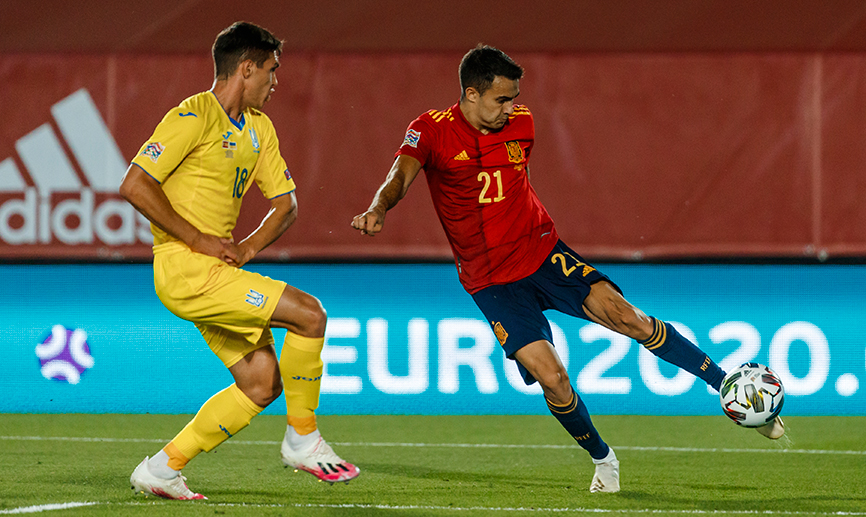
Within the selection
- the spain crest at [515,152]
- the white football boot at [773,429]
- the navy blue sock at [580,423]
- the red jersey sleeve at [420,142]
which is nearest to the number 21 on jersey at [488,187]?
the spain crest at [515,152]

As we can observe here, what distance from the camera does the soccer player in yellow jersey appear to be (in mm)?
4125

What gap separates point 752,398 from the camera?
4.66m

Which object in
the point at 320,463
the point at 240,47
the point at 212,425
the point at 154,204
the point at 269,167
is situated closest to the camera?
the point at 154,204

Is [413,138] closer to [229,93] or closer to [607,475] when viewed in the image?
[229,93]

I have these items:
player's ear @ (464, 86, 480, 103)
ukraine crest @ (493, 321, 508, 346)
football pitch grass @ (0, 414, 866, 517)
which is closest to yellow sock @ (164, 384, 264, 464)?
football pitch grass @ (0, 414, 866, 517)

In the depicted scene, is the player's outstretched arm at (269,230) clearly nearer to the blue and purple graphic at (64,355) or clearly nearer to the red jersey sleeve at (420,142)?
the red jersey sleeve at (420,142)

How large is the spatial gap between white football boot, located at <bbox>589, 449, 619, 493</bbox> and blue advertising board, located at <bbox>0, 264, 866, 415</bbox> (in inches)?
110

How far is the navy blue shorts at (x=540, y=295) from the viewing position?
193 inches

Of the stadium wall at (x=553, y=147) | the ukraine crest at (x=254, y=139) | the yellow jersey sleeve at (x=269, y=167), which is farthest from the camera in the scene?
the stadium wall at (x=553, y=147)

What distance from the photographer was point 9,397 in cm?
784

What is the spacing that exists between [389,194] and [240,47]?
905mm

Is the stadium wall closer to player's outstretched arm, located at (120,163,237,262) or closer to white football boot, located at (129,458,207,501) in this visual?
white football boot, located at (129,458,207,501)

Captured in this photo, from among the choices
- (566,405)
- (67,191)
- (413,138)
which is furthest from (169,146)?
(67,191)

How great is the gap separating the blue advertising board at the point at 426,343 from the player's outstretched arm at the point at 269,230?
325cm
